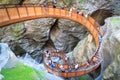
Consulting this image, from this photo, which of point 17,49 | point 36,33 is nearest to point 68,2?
point 36,33

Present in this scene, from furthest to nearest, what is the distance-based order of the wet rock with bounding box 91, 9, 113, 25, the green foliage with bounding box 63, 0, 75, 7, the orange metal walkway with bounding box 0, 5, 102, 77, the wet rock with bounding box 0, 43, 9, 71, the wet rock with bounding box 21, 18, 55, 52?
the wet rock with bounding box 21, 18, 55, 52 → the green foliage with bounding box 63, 0, 75, 7 → the wet rock with bounding box 91, 9, 113, 25 → the orange metal walkway with bounding box 0, 5, 102, 77 → the wet rock with bounding box 0, 43, 9, 71

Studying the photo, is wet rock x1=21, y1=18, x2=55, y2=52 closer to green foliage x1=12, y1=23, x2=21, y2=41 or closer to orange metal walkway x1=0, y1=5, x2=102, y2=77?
green foliage x1=12, y1=23, x2=21, y2=41

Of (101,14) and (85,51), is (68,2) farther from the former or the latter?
(85,51)

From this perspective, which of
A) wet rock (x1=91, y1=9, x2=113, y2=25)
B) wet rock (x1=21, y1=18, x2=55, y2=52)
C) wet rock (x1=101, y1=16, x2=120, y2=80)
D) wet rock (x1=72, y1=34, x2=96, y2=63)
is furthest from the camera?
wet rock (x1=21, y1=18, x2=55, y2=52)

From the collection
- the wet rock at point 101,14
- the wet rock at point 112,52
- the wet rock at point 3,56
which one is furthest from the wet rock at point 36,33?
the wet rock at point 3,56

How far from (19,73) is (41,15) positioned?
1163 cm

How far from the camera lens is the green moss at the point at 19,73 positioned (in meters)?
10.5

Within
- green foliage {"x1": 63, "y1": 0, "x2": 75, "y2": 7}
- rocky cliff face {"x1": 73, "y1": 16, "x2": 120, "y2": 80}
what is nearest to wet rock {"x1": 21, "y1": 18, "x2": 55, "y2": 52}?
green foliage {"x1": 63, "y1": 0, "x2": 75, "y2": 7}

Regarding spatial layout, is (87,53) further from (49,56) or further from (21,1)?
(21,1)

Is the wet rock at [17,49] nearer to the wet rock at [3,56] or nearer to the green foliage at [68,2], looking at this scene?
the green foliage at [68,2]

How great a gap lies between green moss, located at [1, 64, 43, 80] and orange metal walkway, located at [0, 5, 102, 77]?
6.52m

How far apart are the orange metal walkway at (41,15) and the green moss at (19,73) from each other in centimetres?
652

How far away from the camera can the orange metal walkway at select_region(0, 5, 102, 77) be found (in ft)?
57.1

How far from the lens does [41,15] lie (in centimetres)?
2197
